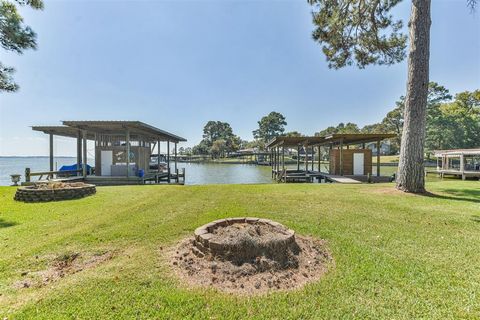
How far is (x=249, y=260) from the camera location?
10.5 feet

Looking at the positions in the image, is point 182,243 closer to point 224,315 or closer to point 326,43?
point 224,315

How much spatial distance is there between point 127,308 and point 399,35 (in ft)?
47.2

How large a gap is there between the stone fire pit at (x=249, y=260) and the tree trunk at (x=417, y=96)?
6740 millimetres

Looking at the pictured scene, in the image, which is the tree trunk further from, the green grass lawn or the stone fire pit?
the stone fire pit

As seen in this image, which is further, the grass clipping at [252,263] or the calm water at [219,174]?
the calm water at [219,174]

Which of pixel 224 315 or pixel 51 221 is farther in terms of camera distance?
pixel 51 221

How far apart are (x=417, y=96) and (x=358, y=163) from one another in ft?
35.6

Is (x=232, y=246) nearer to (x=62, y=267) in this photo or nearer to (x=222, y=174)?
(x=62, y=267)

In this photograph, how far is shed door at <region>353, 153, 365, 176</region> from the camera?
18422mm

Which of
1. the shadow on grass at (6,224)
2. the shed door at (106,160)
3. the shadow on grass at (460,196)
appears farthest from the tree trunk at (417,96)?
the shed door at (106,160)

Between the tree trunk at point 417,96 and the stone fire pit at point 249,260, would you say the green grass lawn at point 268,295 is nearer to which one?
the stone fire pit at point 249,260

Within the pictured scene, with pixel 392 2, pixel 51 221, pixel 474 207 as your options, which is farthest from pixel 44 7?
pixel 474 207

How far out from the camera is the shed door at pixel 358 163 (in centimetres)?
1842

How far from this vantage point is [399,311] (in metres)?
2.38
